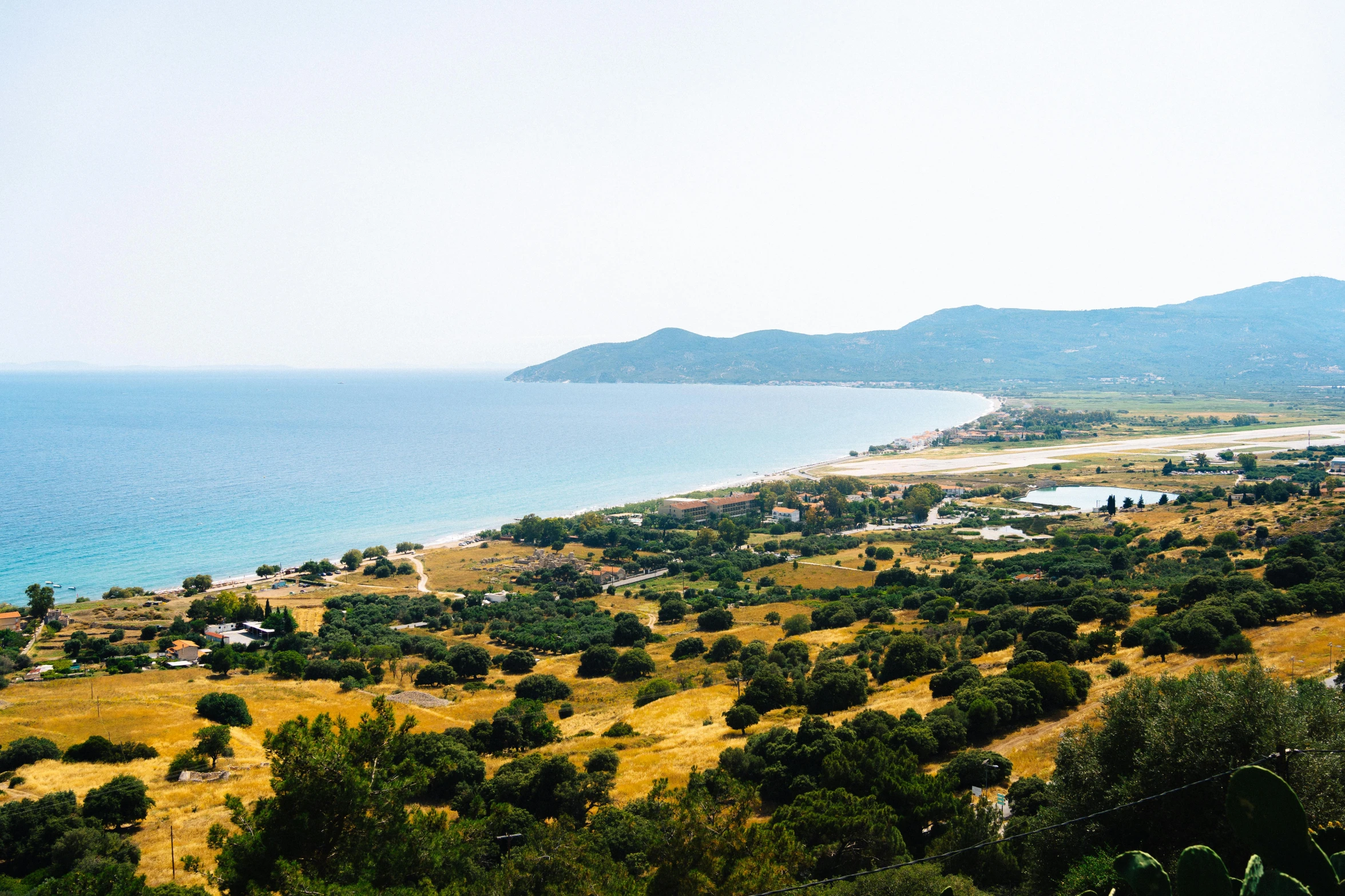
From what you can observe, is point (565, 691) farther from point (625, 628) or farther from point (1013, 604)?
point (1013, 604)

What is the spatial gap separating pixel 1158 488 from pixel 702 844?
83.2 meters

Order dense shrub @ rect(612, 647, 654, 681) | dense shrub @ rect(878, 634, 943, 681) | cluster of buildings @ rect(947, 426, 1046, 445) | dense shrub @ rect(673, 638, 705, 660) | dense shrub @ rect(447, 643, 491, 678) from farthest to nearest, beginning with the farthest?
cluster of buildings @ rect(947, 426, 1046, 445) → dense shrub @ rect(673, 638, 705, 660) → dense shrub @ rect(447, 643, 491, 678) → dense shrub @ rect(612, 647, 654, 681) → dense shrub @ rect(878, 634, 943, 681)

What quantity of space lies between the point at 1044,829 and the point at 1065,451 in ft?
374

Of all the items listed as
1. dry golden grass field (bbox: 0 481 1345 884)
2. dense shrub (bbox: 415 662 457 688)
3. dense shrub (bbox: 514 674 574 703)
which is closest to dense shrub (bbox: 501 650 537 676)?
dry golden grass field (bbox: 0 481 1345 884)

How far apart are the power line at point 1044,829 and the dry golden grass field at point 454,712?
6363 millimetres

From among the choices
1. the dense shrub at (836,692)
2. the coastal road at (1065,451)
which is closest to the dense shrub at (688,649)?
the dense shrub at (836,692)

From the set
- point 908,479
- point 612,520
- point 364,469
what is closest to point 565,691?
point 612,520

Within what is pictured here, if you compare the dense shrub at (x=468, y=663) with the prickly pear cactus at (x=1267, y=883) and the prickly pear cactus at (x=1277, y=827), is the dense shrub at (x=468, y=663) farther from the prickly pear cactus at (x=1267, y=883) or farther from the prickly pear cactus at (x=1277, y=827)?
the prickly pear cactus at (x=1267, y=883)

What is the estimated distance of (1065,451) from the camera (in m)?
113

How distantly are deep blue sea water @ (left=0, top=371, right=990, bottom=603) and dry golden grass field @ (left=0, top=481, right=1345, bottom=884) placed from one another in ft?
80.2

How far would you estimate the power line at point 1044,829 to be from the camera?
32.7 ft

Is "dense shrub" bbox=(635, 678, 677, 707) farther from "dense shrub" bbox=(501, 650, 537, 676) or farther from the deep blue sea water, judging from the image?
the deep blue sea water

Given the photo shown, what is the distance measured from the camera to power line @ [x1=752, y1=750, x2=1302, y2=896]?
9977 mm

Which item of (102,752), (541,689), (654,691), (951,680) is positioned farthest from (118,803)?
(951,680)
